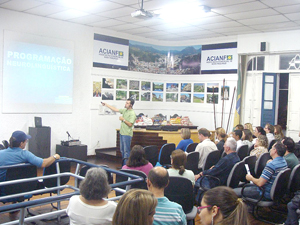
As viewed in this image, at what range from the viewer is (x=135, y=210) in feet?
5.55

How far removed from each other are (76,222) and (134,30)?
779 cm

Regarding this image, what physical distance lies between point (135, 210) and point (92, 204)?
26.4 inches

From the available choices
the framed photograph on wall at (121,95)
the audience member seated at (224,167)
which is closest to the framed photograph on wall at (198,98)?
the framed photograph on wall at (121,95)

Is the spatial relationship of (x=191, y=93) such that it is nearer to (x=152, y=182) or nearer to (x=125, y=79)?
(x=125, y=79)

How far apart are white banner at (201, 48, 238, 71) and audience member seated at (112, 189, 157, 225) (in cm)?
863

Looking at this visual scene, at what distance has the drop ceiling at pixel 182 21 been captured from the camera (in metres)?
6.50

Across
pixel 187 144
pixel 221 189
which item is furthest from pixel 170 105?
pixel 221 189

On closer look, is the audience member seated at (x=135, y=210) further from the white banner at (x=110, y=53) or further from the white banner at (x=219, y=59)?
the white banner at (x=219, y=59)

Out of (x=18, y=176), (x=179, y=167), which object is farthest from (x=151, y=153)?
(x=18, y=176)

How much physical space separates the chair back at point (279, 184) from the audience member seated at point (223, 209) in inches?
103

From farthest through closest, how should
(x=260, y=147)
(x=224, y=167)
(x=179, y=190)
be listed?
(x=260, y=147), (x=224, y=167), (x=179, y=190)

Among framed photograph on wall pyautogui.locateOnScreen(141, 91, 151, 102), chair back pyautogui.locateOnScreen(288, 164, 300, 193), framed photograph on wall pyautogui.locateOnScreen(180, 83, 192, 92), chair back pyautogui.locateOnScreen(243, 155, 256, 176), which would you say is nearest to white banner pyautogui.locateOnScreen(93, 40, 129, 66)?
framed photograph on wall pyautogui.locateOnScreen(141, 91, 151, 102)

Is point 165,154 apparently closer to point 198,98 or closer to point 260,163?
point 260,163

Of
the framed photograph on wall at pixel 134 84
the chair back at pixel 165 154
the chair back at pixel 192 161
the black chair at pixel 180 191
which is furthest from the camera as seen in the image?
the framed photograph on wall at pixel 134 84
